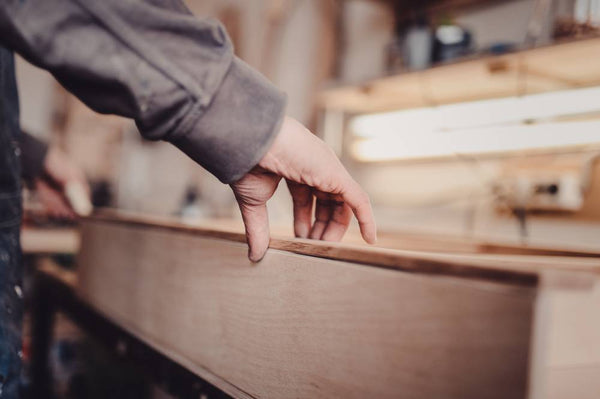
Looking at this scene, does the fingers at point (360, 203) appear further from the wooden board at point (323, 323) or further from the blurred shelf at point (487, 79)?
the blurred shelf at point (487, 79)

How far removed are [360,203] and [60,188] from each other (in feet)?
4.16

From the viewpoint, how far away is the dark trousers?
0.83m

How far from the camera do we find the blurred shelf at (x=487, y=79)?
1580 millimetres

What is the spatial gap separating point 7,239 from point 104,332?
0.42 meters

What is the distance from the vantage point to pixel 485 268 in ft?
1.43

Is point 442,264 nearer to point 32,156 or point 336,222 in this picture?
point 336,222

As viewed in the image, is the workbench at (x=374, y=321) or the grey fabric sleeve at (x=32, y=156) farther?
the grey fabric sleeve at (x=32, y=156)

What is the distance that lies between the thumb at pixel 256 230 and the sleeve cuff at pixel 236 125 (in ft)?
0.25

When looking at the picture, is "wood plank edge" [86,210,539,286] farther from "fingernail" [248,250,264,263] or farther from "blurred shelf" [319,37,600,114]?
"blurred shelf" [319,37,600,114]

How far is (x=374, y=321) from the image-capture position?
521 mm

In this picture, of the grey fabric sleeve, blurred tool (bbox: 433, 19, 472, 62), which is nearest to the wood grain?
the grey fabric sleeve

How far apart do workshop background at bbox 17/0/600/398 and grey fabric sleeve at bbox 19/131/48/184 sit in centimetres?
50

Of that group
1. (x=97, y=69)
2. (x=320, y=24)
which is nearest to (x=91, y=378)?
(x=97, y=69)

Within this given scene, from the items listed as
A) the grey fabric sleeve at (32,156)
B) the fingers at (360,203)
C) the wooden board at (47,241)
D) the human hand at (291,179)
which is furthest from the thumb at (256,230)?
the wooden board at (47,241)
